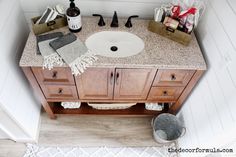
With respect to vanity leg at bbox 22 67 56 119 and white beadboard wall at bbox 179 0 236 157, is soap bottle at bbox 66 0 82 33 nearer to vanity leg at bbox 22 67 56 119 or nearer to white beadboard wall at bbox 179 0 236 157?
vanity leg at bbox 22 67 56 119

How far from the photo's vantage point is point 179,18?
1197 mm

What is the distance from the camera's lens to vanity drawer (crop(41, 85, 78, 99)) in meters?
1.28

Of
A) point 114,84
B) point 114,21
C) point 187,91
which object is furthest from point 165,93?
point 114,21

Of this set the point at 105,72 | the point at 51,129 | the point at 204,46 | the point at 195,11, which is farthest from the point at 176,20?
the point at 51,129

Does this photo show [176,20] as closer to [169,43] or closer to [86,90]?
[169,43]

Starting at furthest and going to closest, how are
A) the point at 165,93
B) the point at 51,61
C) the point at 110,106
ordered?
the point at 110,106
the point at 165,93
the point at 51,61

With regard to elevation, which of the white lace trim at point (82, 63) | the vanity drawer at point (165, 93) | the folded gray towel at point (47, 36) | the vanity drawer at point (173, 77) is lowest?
the vanity drawer at point (165, 93)

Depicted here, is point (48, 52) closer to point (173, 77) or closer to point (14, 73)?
point (14, 73)

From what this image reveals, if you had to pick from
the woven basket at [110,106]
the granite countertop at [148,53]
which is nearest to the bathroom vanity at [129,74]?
the granite countertop at [148,53]

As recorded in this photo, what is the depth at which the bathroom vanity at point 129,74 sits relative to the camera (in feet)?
3.62

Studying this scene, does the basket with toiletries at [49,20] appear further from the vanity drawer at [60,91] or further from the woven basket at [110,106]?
the woven basket at [110,106]

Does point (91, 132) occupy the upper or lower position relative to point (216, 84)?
lower

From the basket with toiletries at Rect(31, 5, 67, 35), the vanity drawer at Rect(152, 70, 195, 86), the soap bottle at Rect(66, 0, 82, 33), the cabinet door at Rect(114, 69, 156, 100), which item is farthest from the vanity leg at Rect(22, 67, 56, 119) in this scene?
the vanity drawer at Rect(152, 70, 195, 86)

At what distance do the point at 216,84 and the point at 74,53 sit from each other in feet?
2.74
